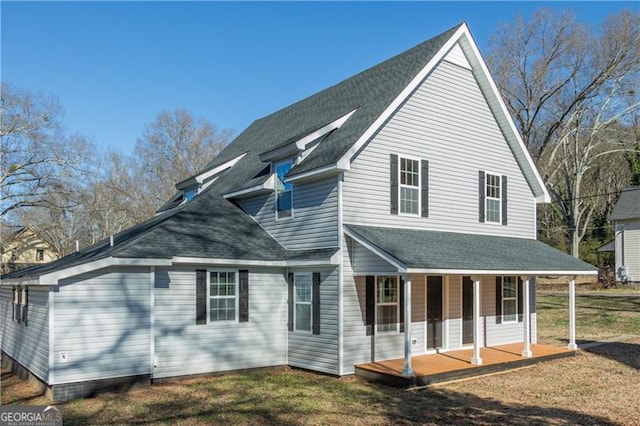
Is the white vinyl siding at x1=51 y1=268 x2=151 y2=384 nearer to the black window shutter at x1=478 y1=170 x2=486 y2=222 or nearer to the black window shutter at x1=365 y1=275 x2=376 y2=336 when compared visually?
the black window shutter at x1=365 y1=275 x2=376 y2=336

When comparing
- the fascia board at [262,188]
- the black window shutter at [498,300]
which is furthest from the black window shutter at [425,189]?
the fascia board at [262,188]

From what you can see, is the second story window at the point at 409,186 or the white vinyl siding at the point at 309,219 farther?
the second story window at the point at 409,186

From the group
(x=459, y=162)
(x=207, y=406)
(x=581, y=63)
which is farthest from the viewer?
(x=581, y=63)

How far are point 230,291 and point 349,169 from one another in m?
4.00

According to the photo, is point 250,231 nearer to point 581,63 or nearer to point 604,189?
point 581,63

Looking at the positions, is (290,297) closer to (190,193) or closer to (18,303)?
(18,303)

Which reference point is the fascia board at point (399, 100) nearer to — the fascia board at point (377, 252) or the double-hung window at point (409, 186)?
the double-hung window at point (409, 186)

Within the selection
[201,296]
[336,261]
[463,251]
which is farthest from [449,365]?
[201,296]

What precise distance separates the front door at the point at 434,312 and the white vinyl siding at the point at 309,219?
3179 mm

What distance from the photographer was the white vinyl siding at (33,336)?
35.2 ft

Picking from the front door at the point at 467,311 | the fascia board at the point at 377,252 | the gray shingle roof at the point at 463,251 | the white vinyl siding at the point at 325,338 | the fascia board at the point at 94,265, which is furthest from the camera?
the front door at the point at 467,311

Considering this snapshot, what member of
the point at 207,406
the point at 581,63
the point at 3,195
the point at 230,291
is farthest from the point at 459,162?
the point at 3,195

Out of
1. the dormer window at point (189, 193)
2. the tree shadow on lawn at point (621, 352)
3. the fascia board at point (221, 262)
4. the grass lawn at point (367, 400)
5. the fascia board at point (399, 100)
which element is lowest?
the tree shadow on lawn at point (621, 352)

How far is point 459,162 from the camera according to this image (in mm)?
14664
